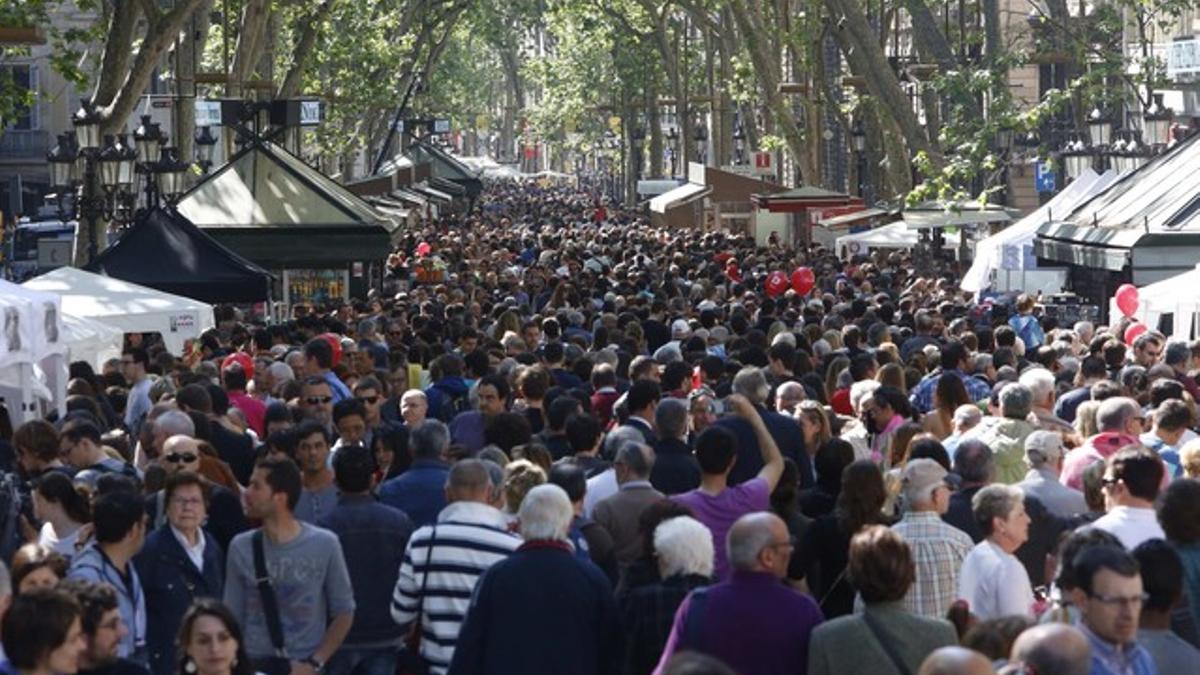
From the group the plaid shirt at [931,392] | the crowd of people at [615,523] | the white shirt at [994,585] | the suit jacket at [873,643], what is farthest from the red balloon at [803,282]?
the suit jacket at [873,643]

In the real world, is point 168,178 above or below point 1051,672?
above

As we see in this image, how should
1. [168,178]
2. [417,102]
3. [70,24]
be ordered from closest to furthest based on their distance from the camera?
[168,178]
[70,24]
[417,102]

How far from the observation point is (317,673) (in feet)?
30.4

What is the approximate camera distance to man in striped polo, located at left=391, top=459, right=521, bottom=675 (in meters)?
9.08

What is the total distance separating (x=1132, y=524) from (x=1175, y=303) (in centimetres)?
1127

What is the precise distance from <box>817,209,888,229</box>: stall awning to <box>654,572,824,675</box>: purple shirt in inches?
1286

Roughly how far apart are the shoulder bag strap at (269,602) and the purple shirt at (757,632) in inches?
71.7

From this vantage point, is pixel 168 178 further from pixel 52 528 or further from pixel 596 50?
pixel 596 50

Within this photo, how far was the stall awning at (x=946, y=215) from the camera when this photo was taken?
3269 cm

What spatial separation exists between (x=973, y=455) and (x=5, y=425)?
21.5 ft

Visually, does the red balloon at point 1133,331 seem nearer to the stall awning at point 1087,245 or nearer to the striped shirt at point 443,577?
the stall awning at point 1087,245

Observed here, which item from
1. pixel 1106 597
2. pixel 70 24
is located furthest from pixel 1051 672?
pixel 70 24

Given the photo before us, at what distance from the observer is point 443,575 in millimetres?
9078

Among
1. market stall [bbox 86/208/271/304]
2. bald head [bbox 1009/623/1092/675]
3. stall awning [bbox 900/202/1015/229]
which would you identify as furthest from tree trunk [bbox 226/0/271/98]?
bald head [bbox 1009/623/1092/675]
